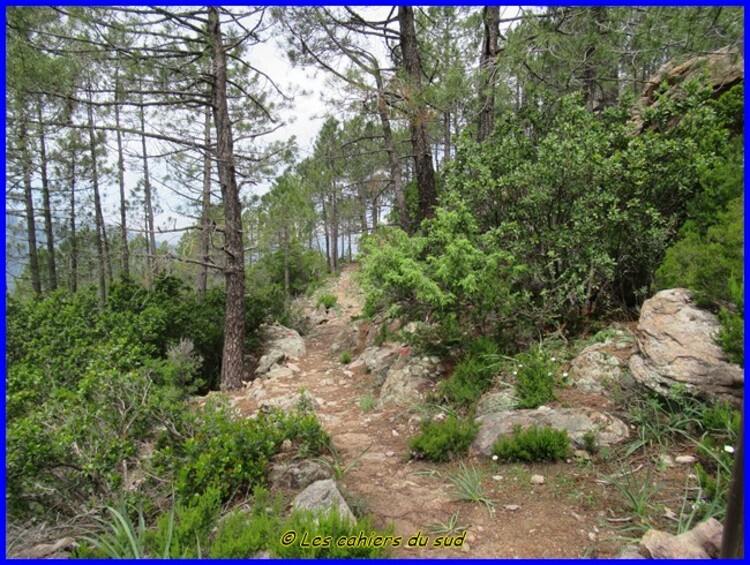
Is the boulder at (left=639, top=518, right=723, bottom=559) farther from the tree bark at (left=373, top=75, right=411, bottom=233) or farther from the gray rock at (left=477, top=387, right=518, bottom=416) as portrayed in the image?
the tree bark at (left=373, top=75, right=411, bottom=233)

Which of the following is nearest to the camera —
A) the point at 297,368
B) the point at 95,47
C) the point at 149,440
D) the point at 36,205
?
the point at 149,440

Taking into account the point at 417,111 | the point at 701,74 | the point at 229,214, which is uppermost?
the point at 417,111

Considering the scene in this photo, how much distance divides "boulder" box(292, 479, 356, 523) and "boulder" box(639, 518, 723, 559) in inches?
60.1

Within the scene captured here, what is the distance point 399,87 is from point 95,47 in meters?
4.47

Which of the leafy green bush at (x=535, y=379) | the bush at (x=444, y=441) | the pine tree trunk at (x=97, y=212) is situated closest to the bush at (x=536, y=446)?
the bush at (x=444, y=441)

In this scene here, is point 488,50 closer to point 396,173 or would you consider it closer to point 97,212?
point 396,173

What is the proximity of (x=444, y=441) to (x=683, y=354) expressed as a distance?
2.00 meters

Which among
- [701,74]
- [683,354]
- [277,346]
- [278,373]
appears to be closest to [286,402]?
[278,373]

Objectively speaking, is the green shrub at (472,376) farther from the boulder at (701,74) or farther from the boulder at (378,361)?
the boulder at (701,74)

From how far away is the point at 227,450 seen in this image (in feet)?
9.93

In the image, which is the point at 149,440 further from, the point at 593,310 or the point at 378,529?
the point at 593,310

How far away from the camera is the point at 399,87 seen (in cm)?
720

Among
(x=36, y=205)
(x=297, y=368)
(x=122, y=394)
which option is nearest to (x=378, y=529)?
(x=122, y=394)

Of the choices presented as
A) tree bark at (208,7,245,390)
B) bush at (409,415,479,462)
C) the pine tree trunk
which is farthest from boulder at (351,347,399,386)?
the pine tree trunk
